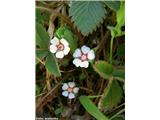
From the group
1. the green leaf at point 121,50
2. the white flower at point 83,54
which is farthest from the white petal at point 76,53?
the green leaf at point 121,50

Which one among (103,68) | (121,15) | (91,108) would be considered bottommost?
(91,108)

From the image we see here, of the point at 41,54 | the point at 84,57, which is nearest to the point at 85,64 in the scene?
the point at 84,57

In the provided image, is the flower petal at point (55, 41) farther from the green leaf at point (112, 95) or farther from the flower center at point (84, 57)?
the green leaf at point (112, 95)

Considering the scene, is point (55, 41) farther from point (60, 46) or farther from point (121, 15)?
point (121, 15)

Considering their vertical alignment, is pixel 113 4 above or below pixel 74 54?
above

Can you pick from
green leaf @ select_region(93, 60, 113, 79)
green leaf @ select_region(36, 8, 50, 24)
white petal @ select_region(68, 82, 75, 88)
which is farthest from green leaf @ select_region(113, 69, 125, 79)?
green leaf @ select_region(36, 8, 50, 24)
